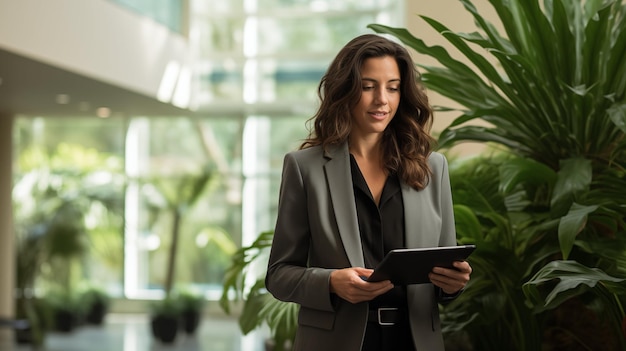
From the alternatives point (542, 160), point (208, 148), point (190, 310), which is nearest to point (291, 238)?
point (542, 160)

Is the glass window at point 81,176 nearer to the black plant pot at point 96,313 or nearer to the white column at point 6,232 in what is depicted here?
the black plant pot at point 96,313

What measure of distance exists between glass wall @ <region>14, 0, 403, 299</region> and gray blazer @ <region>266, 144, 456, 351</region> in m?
11.2

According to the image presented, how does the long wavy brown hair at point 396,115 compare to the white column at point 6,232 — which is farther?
the white column at point 6,232

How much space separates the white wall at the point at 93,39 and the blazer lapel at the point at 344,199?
5.24 m

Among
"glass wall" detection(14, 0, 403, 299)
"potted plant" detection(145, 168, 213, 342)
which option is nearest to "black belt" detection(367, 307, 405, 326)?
"potted plant" detection(145, 168, 213, 342)

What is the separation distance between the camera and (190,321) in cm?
1211

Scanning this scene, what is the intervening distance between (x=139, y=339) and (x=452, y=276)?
9755 mm

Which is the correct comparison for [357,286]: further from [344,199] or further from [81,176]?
[81,176]

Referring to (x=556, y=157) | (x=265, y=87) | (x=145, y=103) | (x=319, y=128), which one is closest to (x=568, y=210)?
(x=556, y=157)

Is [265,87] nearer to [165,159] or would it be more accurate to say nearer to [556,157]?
[165,159]

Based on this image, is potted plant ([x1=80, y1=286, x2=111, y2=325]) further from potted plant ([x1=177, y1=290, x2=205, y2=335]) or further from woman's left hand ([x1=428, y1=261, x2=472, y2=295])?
woman's left hand ([x1=428, y1=261, x2=472, y2=295])

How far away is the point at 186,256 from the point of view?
14.1 m

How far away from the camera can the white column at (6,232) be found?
11750 mm

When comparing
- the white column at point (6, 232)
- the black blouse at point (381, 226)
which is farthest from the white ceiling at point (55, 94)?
the black blouse at point (381, 226)
